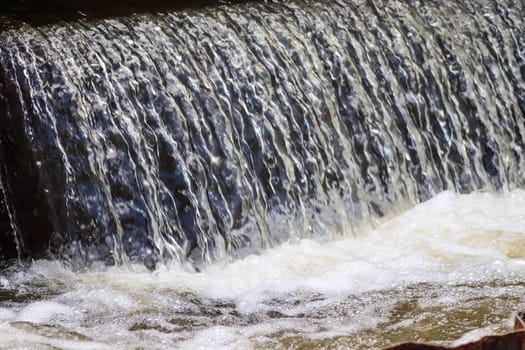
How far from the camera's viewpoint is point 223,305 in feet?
16.0

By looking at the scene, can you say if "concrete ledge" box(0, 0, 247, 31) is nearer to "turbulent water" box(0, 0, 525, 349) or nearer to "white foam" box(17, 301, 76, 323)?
"turbulent water" box(0, 0, 525, 349)

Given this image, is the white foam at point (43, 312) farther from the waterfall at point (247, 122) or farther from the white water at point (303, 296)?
the waterfall at point (247, 122)

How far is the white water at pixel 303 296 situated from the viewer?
4.36m

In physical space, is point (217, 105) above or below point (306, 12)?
below

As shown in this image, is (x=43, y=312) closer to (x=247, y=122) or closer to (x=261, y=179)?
(x=261, y=179)

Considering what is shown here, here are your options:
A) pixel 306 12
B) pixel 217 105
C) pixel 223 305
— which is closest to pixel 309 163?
pixel 217 105

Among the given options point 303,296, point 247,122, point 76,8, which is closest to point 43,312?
point 303,296

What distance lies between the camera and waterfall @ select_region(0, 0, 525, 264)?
5.55 m

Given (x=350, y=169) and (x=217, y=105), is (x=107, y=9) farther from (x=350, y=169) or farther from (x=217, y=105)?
(x=350, y=169)

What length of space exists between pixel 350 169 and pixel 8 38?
218cm

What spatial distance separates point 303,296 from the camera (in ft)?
16.2

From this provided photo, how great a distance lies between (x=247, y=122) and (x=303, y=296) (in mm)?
1510

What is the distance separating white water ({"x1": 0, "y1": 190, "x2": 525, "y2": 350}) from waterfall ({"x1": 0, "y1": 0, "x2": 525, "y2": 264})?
0.27 meters

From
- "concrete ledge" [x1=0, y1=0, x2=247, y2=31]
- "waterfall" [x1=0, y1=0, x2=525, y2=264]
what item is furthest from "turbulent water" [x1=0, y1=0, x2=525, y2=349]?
"concrete ledge" [x1=0, y1=0, x2=247, y2=31]
